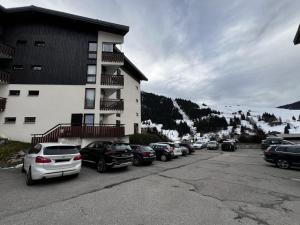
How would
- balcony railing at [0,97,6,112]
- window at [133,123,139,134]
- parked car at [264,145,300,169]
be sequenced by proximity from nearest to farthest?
1. parked car at [264,145,300,169]
2. balcony railing at [0,97,6,112]
3. window at [133,123,139,134]

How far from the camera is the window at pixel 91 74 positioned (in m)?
20.6

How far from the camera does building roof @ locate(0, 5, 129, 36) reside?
20.2 m

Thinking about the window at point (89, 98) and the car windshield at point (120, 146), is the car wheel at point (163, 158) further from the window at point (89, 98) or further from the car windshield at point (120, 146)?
the window at point (89, 98)

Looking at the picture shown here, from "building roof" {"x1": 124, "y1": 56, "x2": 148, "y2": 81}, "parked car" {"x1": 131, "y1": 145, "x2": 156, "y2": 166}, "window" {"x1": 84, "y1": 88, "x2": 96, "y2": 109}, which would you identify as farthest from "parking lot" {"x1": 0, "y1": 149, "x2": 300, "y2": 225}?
"building roof" {"x1": 124, "y1": 56, "x2": 148, "y2": 81}

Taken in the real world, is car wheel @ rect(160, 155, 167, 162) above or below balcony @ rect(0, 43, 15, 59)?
below

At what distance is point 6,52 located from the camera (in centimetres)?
1933

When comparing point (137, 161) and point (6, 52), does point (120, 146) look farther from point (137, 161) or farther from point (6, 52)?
point (6, 52)

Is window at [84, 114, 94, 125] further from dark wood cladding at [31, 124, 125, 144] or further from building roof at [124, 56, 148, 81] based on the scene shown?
building roof at [124, 56, 148, 81]

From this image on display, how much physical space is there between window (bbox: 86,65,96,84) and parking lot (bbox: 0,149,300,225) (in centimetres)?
1311

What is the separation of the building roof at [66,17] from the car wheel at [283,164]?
62.0ft

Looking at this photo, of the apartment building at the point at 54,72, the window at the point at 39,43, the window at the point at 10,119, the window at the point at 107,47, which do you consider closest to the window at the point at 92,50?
the apartment building at the point at 54,72

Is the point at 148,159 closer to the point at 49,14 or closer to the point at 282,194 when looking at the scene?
the point at 282,194

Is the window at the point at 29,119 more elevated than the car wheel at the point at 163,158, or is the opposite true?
the window at the point at 29,119

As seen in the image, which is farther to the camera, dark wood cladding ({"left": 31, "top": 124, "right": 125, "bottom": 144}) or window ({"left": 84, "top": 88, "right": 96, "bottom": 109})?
window ({"left": 84, "top": 88, "right": 96, "bottom": 109})
